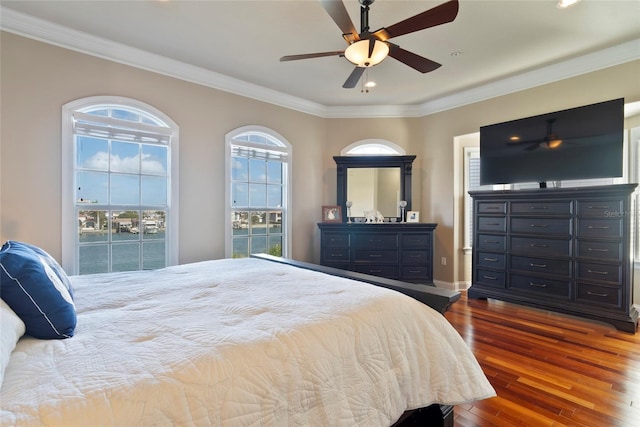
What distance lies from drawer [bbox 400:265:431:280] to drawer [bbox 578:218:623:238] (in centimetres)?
177

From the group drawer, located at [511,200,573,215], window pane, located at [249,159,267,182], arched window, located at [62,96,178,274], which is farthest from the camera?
window pane, located at [249,159,267,182]

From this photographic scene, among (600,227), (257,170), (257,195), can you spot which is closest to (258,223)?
(257,195)

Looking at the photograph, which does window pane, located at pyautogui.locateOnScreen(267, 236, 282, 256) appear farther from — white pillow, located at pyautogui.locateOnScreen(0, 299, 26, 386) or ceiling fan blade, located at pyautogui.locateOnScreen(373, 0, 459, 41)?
white pillow, located at pyautogui.locateOnScreen(0, 299, 26, 386)

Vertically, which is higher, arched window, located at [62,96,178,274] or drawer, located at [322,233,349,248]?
arched window, located at [62,96,178,274]

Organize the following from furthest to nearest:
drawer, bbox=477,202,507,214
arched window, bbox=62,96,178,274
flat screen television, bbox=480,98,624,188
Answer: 1. drawer, bbox=477,202,507,214
2. flat screen television, bbox=480,98,624,188
3. arched window, bbox=62,96,178,274

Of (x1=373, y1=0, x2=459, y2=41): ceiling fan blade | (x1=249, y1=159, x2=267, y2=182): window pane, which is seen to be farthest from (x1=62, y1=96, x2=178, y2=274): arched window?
(x1=373, y1=0, x2=459, y2=41): ceiling fan blade

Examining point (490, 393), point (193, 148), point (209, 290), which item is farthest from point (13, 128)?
point (490, 393)

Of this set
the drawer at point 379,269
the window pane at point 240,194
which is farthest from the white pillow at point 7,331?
the drawer at point 379,269

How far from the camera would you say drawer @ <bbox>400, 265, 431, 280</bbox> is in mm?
4316

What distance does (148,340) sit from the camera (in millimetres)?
1056

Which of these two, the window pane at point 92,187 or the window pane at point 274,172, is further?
the window pane at point 274,172

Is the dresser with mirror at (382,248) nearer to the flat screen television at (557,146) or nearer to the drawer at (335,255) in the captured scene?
the drawer at (335,255)

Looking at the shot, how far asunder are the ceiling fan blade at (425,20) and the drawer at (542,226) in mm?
2613

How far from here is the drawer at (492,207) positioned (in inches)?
147
